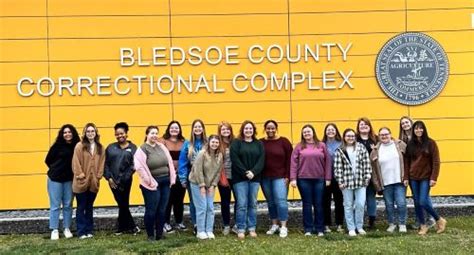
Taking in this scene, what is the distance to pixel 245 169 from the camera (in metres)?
8.12

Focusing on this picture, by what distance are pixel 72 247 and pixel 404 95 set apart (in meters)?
6.76

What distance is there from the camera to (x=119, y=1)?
10977mm

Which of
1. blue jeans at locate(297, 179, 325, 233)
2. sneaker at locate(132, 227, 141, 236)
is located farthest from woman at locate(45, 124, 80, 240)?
blue jeans at locate(297, 179, 325, 233)

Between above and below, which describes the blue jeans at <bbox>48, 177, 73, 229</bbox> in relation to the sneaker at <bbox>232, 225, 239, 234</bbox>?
above

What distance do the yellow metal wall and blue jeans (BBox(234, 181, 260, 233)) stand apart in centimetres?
293

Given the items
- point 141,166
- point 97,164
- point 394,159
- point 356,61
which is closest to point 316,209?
point 394,159

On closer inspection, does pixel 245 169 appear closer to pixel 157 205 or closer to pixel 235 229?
pixel 235 229

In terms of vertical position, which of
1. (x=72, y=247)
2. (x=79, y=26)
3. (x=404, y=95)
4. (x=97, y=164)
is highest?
(x=79, y=26)

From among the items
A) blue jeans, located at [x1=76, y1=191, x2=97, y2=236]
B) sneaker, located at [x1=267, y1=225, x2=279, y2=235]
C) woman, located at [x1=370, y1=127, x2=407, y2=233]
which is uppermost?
woman, located at [x1=370, y1=127, x2=407, y2=233]

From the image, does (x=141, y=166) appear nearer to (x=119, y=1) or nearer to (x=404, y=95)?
(x=119, y=1)

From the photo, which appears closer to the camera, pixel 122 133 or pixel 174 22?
pixel 122 133

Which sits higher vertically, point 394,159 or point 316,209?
point 394,159

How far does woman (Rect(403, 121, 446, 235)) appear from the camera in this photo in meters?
8.30

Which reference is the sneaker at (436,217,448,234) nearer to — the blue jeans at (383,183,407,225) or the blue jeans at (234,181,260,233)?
the blue jeans at (383,183,407,225)
